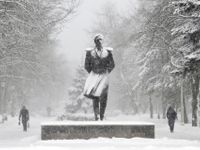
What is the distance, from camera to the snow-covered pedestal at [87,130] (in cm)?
1445

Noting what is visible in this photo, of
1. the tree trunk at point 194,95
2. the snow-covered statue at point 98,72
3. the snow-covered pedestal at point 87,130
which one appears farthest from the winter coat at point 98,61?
the tree trunk at point 194,95

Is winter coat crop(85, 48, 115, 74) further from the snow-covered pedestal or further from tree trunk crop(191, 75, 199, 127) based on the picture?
tree trunk crop(191, 75, 199, 127)

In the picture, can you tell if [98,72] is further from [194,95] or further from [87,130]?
[194,95]

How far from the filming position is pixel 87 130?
Answer: 14.5 m

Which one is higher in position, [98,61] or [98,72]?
[98,61]

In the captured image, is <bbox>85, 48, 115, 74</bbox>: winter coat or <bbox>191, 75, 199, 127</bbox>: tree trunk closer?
<bbox>85, 48, 115, 74</bbox>: winter coat

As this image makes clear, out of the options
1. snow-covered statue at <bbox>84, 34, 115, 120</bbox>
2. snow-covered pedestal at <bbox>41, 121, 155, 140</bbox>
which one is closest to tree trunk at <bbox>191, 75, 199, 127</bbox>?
snow-covered statue at <bbox>84, 34, 115, 120</bbox>

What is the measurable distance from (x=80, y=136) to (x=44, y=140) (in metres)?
1.00

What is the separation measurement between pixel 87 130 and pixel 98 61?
7.83 ft

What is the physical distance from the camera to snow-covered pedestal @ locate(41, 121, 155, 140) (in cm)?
1445

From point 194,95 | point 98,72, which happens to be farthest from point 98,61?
point 194,95

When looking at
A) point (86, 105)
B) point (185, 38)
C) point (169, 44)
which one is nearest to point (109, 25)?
point (86, 105)

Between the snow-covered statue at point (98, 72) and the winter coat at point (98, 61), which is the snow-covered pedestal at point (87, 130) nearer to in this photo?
the snow-covered statue at point (98, 72)

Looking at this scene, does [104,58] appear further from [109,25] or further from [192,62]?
[109,25]
